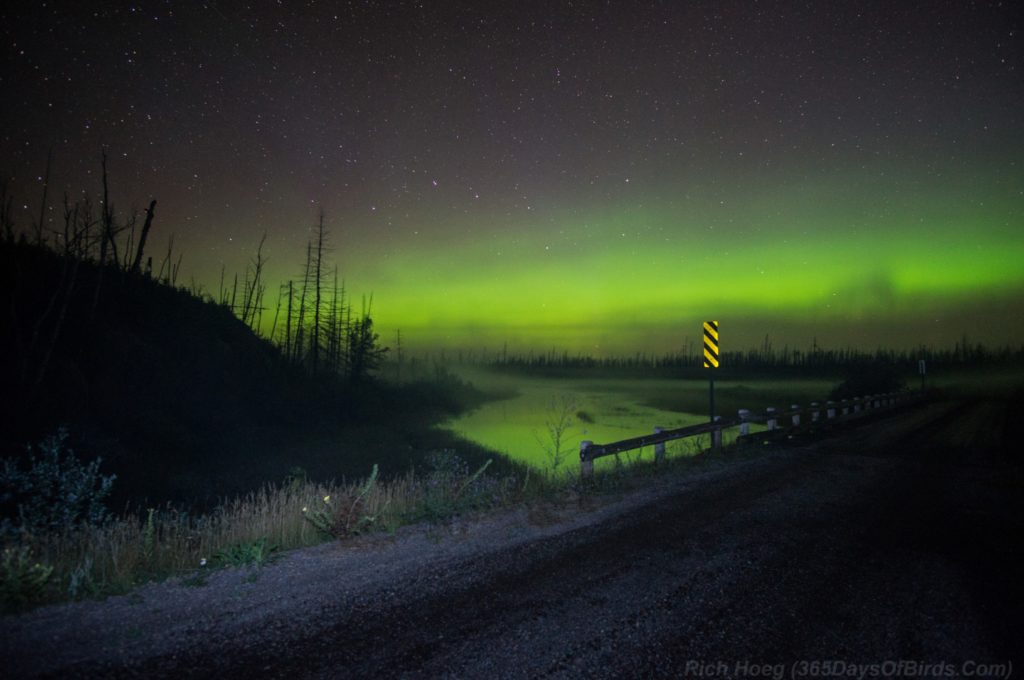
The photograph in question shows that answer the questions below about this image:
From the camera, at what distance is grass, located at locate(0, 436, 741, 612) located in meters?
4.91

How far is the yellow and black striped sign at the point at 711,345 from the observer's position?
589 inches

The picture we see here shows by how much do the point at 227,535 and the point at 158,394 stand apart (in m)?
24.2

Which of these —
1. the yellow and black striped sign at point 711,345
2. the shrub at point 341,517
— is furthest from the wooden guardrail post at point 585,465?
the yellow and black striped sign at point 711,345

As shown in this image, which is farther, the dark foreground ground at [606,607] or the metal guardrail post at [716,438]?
the metal guardrail post at [716,438]

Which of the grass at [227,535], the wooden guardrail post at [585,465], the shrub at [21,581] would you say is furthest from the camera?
the wooden guardrail post at [585,465]

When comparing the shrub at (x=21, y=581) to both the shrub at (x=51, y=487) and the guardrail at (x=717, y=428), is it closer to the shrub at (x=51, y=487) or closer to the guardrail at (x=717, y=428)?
the shrub at (x=51, y=487)

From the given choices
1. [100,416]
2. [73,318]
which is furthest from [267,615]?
[73,318]

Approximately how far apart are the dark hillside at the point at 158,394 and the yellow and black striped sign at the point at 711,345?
57.5 ft

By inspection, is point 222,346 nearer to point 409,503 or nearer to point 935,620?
point 409,503

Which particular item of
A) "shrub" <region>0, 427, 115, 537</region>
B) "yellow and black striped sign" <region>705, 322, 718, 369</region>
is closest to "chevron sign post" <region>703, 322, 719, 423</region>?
"yellow and black striped sign" <region>705, 322, 718, 369</region>

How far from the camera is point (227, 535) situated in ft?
21.9

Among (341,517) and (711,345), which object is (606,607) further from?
(711,345)

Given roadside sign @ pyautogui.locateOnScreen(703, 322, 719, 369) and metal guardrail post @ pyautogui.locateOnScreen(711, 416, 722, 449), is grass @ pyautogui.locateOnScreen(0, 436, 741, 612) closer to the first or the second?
metal guardrail post @ pyautogui.locateOnScreen(711, 416, 722, 449)

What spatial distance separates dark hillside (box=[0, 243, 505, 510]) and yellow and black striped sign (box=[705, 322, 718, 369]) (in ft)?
57.5
